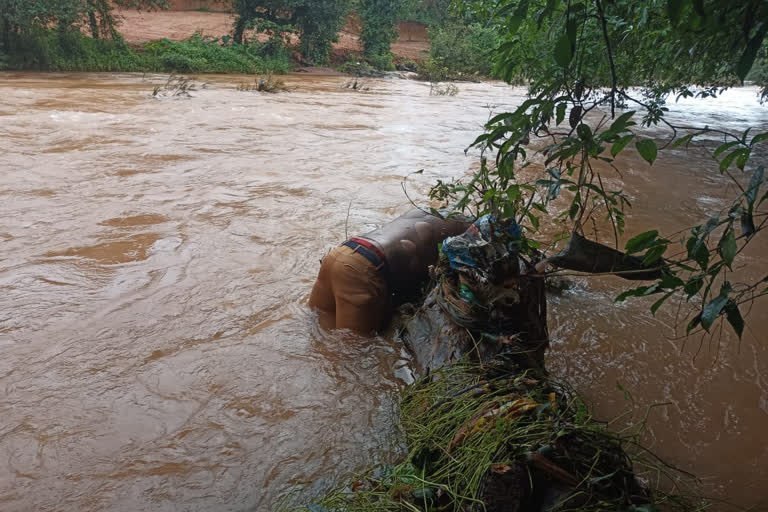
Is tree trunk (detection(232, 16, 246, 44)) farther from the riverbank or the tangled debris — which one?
the tangled debris

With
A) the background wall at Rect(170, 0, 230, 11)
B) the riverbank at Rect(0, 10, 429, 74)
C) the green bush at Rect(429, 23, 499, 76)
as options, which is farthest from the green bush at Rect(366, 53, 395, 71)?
the background wall at Rect(170, 0, 230, 11)

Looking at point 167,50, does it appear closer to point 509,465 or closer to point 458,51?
point 458,51

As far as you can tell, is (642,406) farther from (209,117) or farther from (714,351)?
(209,117)

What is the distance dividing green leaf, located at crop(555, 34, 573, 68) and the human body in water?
1.81 meters

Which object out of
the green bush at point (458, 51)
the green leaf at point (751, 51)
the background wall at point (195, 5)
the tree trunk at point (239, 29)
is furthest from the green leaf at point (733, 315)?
the background wall at point (195, 5)

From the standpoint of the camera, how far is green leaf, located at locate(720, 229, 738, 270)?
110 cm

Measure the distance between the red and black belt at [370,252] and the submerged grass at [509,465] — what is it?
1.06 metres

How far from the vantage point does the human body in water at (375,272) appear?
2.89m

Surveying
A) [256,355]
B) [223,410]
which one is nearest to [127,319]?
[256,355]

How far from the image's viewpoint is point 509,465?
1509 millimetres

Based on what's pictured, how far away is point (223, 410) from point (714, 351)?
2.62 m

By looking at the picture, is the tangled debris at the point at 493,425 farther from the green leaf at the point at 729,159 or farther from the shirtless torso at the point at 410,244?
the green leaf at the point at 729,159

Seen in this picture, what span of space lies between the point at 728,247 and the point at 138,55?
76.0 feet

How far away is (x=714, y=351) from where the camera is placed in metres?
2.94
